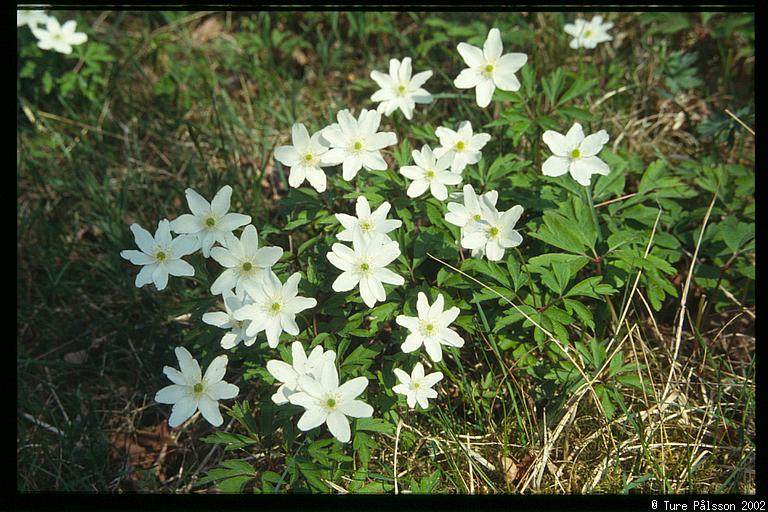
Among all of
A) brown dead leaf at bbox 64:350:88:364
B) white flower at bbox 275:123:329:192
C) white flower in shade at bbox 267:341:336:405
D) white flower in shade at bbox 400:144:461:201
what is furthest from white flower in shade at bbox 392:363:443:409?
brown dead leaf at bbox 64:350:88:364

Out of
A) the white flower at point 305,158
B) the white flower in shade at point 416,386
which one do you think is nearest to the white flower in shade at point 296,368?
the white flower in shade at point 416,386

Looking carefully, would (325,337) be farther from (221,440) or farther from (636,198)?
(636,198)

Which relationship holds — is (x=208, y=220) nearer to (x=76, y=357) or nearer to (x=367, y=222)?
(x=367, y=222)

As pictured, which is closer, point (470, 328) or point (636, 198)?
point (470, 328)

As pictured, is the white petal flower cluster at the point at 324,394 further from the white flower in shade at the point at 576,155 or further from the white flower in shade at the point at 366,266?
the white flower in shade at the point at 576,155

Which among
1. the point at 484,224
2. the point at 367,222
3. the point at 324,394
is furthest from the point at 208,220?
the point at 484,224

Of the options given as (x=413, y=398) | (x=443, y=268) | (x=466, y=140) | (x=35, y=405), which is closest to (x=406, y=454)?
(x=413, y=398)

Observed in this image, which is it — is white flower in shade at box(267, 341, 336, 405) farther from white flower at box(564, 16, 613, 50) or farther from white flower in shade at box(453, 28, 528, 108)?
white flower at box(564, 16, 613, 50)
